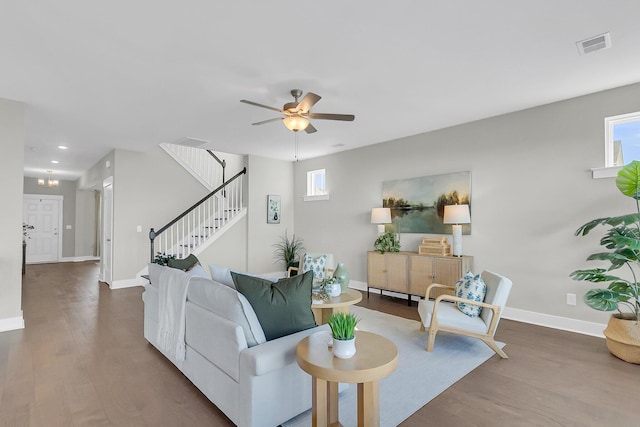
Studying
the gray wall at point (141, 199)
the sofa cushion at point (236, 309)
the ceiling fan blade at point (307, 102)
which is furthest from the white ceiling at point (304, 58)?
the sofa cushion at point (236, 309)

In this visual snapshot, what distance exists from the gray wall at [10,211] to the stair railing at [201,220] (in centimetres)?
245

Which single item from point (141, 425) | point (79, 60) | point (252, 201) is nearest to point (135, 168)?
point (252, 201)

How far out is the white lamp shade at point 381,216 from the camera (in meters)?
5.64

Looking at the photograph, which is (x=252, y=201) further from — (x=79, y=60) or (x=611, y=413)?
(x=611, y=413)

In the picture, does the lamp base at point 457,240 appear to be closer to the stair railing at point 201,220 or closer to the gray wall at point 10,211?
the stair railing at point 201,220

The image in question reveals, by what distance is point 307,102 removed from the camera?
3238 millimetres

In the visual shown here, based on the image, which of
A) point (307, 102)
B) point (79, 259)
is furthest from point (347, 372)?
point (79, 259)

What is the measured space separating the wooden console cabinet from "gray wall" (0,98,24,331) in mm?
4943

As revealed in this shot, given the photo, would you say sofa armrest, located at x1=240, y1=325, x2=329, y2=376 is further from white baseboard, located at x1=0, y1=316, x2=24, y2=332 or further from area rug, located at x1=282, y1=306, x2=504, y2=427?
white baseboard, located at x1=0, y1=316, x2=24, y2=332

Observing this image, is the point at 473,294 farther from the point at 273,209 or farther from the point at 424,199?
the point at 273,209

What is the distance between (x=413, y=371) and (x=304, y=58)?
9.79 ft

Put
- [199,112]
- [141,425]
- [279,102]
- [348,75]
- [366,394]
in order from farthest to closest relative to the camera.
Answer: [199,112] → [279,102] → [348,75] → [141,425] → [366,394]

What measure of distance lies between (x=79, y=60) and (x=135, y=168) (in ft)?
13.4

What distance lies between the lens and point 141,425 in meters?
2.10
